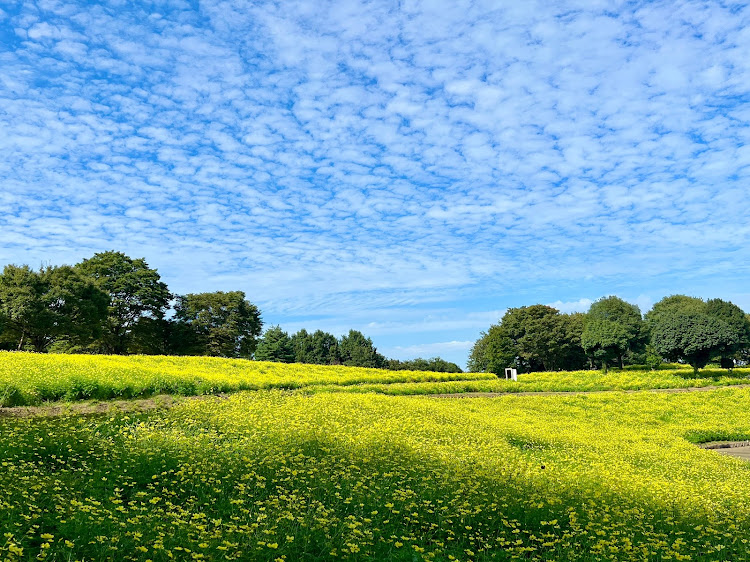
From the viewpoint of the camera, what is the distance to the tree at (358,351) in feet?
294

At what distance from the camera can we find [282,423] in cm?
1176

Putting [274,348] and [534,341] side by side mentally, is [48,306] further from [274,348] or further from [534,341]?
[534,341]

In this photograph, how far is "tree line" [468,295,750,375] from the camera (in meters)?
36.1

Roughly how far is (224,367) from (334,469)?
19876mm

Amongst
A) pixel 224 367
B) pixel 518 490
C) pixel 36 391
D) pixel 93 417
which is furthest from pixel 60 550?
pixel 224 367

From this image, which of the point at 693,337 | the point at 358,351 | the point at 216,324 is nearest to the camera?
the point at 693,337

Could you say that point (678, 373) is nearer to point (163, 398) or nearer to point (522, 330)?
point (522, 330)

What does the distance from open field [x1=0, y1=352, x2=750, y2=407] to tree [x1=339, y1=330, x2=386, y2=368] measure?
169ft

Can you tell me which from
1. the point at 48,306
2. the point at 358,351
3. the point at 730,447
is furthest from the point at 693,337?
the point at 358,351

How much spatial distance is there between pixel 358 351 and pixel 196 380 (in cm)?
7326

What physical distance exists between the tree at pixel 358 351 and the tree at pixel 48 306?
50578 millimetres

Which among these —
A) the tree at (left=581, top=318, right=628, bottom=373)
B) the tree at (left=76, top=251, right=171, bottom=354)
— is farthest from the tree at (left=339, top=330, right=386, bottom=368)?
the tree at (left=581, top=318, right=628, bottom=373)

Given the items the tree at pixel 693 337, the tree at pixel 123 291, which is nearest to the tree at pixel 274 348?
the tree at pixel 123 291

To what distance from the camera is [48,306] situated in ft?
138
